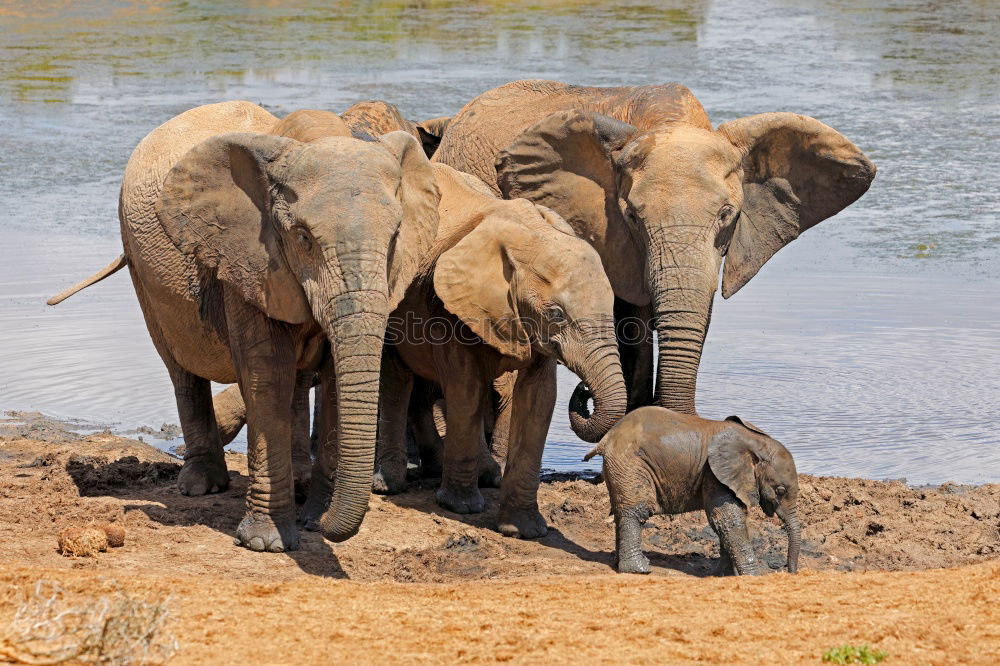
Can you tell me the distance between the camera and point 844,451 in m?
11.1

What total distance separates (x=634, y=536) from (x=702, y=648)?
2.26 meters

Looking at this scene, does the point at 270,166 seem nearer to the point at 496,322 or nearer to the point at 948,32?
the point at 496,322

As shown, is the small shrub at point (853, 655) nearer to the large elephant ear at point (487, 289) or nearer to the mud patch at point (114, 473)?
the large elephant ear at point (487, 289)

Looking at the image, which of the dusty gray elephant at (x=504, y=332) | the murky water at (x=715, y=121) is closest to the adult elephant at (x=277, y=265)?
the dusty gray elephant at (x=504, y=332)

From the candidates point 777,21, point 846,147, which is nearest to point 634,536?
point 846,147

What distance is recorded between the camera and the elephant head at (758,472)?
27.1 ft

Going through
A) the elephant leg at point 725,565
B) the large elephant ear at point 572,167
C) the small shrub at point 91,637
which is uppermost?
the large elephant ear at point 572,167

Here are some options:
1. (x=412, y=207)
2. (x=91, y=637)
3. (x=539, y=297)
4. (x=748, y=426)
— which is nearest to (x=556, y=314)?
(x=539, y=297)

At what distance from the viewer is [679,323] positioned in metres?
8.61

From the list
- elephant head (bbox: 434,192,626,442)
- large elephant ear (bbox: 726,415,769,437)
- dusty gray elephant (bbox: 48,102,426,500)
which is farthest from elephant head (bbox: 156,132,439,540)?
large elephant ear (bbox: 726,415,769,437)

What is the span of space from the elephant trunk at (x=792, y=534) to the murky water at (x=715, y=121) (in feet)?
7.79

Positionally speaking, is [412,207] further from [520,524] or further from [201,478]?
[201,478]

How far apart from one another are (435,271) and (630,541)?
171cm

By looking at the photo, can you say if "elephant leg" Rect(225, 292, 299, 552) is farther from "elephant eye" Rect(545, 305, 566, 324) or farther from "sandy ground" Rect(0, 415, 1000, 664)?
"elephant eye" Rect(545, 305, 566, 324)
